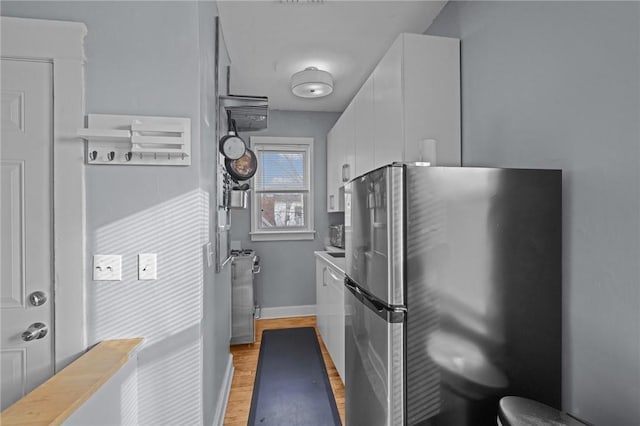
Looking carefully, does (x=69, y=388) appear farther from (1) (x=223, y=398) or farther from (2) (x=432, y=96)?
(2) (x=432, y=96)

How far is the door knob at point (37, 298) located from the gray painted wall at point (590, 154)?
2.19 meters

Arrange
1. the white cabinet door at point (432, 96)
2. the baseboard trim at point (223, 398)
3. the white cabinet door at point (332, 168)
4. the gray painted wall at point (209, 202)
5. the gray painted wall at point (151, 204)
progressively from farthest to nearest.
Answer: the white cabinet door at point (332, 168) → the baseboard trim at point (223, 398) → the white cabinet door at point (432, 96) → the gray painted wall at point (209, 202) → the gray painted wall at point (151, 204)

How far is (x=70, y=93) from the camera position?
137cm

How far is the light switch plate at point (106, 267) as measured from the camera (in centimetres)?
140

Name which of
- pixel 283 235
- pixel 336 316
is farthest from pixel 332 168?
pixel 336 316

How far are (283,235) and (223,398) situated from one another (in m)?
2.20

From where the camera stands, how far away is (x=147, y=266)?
143 centimetres

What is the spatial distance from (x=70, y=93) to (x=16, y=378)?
1226mm

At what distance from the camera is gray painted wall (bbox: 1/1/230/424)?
55.5 inches

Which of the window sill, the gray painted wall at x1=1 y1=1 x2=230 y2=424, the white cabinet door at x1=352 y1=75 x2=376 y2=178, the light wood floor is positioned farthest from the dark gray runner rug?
the white cabinet door at x1=352 y1=75 x2=376 y2=178

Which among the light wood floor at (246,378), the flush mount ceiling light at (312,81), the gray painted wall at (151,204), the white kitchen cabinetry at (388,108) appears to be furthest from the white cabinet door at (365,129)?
the light wood floor at (246,378)

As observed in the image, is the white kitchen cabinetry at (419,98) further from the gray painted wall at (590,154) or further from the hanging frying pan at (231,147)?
the hanging frying pan at (231,147)

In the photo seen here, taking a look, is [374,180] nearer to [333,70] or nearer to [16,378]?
[16,378]

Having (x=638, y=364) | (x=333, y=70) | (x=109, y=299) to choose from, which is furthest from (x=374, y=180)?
(x=333, y=70)
